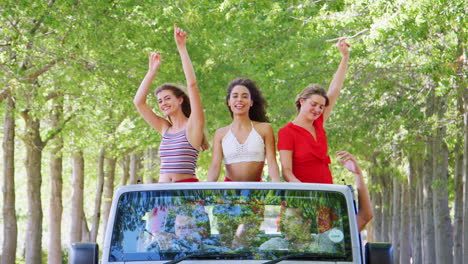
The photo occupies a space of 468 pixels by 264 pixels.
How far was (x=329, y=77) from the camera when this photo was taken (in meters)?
21.5

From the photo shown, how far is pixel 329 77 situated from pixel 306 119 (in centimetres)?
1461

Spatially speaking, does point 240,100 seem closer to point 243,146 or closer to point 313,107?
point 243,146

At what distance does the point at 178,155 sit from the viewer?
695 cm

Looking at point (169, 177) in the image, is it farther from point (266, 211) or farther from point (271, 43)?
point (271, 43)

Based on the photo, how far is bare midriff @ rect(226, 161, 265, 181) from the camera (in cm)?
673

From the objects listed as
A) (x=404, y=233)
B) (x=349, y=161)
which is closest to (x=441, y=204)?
(x=404, y=233)

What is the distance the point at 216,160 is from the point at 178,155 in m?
0.32

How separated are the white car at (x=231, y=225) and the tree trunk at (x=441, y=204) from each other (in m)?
16.7

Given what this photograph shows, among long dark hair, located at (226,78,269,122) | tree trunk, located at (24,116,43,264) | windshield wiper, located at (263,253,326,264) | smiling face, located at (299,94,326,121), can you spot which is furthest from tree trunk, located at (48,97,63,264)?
windshield wiper, located at (263,253,326,264)

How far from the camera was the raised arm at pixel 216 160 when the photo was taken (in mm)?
6746

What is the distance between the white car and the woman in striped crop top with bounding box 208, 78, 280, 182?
103cm

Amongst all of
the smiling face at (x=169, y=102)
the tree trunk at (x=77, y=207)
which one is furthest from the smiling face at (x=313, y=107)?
the tree trunk at (x=77, y=207)

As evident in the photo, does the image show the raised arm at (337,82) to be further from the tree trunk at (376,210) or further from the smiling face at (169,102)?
the tree trunk at (376,210)

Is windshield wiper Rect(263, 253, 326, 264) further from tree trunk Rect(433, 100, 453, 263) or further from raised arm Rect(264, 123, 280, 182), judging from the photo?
tree trunk Rect(433, 100, 453, 263)
